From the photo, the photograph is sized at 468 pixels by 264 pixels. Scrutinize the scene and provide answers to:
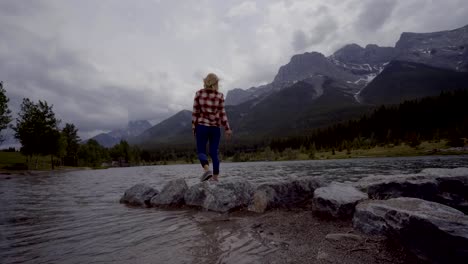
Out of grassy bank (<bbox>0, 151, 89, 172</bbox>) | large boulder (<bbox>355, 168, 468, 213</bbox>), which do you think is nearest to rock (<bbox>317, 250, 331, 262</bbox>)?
large boulder (<bbox>355, 168, 468, 213</bbox>)

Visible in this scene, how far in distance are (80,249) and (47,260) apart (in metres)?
0.69

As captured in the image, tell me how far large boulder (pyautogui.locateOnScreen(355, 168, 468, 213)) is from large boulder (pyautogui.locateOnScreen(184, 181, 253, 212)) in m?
4.53

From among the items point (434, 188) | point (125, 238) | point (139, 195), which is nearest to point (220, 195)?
point (125, 238)

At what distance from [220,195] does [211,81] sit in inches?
177

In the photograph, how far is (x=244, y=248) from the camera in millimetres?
5262

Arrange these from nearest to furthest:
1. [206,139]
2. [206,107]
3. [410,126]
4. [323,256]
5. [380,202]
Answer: [323,256]
[380,202]
[206,107]
[206,139]
[410,126]

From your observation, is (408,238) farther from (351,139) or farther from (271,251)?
(351,139)

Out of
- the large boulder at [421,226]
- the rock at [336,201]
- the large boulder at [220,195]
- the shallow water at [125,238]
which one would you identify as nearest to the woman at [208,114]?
the large boulder at [220,195]

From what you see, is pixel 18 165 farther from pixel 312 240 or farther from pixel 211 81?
pixel 312 240

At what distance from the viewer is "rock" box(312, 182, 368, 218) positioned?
693 cm

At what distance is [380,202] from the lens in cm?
608

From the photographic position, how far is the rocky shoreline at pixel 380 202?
413 cm

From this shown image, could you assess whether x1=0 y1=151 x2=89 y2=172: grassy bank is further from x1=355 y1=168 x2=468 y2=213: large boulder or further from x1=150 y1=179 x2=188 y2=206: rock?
x1=355 y1=168 x2=468 y2=213: large boulder

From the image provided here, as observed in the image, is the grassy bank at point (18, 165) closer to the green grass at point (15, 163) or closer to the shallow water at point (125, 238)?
the green grass at point (15, 163)
